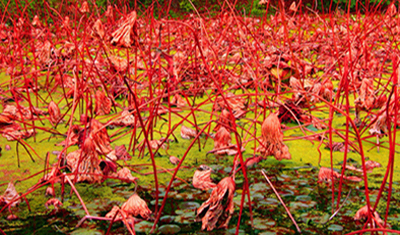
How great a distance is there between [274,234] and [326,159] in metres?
0.62

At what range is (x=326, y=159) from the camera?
1.62 meters

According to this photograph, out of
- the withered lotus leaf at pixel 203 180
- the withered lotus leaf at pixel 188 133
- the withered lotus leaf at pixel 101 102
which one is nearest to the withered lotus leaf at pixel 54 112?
the withered lotus leaf at pixel 101 102

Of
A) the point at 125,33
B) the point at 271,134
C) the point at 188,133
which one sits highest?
the point at 125,33

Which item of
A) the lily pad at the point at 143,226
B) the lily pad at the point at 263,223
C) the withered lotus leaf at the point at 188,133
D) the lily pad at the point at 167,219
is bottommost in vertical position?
the withered lotus leaf at the point at 188,133

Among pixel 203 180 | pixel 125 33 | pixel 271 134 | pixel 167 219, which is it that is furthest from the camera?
pixel 203 180

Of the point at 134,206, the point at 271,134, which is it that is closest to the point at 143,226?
the point at 134,206

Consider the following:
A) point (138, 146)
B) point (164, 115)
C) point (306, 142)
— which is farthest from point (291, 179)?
point (164, 115)

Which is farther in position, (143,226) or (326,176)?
(326,176)

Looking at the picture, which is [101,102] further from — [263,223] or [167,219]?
[263,223]

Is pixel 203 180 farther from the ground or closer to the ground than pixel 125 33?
closer to the ground

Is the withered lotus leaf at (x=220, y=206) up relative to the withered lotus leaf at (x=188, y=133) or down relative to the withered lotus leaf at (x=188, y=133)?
up

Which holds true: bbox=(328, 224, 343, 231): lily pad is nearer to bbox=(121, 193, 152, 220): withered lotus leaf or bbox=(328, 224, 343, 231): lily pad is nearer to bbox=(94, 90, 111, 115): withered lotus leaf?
bbox=(121, 193, 152, 220): withered lotus leaf

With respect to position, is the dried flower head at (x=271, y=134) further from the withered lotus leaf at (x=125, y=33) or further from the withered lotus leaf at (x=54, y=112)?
the withered lotus leaf at (x=54, y=112)

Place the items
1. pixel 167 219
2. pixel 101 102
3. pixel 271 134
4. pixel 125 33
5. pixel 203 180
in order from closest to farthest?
pixel 125 33
pixel 271 134
pixel 167 219
pixel 203 180
pixel 101 102
